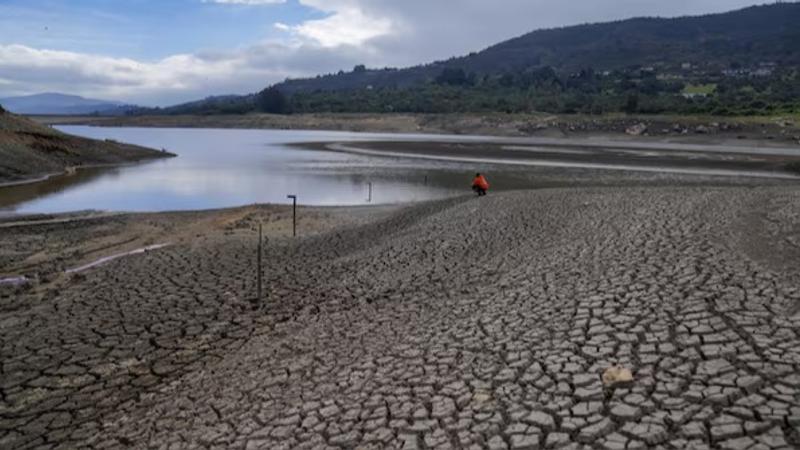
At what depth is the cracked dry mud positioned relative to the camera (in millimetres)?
5672

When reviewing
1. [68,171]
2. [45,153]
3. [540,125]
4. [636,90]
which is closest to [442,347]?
[68,171]

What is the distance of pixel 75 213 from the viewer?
23.5m

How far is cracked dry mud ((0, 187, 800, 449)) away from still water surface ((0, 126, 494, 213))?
1462 centimetres

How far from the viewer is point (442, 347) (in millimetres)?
7762

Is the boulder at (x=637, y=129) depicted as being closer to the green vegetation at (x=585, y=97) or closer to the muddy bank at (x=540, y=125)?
the muddy bank at (x=540, y=125)

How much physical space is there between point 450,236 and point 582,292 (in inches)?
237

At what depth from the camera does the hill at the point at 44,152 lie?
3412cm

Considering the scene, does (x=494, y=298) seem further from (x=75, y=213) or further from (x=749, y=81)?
(x=749, y=81)

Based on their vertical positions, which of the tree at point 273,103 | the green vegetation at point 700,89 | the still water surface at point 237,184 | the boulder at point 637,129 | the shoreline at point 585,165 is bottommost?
the still water surface at point 237,184

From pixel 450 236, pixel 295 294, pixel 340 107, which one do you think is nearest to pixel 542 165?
pixel 450 236

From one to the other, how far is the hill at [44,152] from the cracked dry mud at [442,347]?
85.8 feet

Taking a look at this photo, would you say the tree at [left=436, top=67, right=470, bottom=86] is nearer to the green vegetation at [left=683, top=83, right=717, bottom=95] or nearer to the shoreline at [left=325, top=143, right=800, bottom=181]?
the green vegetation at [left=683, top=83, right=717, bottom=95]

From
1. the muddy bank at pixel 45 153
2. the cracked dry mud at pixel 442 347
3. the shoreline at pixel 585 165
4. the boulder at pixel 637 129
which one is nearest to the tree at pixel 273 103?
the boulder at pixel 637 129

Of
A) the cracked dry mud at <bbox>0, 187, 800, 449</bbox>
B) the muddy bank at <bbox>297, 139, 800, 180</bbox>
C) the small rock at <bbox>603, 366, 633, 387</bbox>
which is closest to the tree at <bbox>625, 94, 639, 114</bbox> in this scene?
the muddy bank at <bbox>297, 139, 800, 180</bbox>
